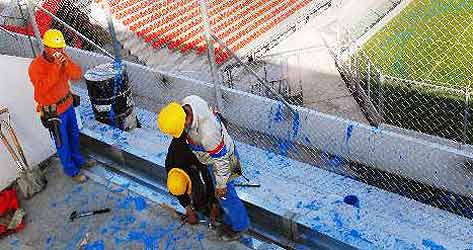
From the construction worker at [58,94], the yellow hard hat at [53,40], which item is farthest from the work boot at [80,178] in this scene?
the yellow hard hat at [53,40]

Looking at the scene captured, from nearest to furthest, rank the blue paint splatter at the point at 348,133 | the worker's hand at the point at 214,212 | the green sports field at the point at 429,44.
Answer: the worker's hand at the point at 214,212
the blue paint splatter at the point at 348,133
the green sports field at the point at 429,44

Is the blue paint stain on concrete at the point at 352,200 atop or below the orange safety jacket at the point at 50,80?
below

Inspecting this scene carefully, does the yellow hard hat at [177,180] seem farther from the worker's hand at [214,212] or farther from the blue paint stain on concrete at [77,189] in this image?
the blue paint stain on concrete at [77,189]

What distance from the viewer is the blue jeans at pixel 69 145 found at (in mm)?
7273

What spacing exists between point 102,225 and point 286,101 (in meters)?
3.15

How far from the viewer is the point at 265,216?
21.5 feet

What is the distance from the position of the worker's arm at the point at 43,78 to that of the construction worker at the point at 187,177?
1.93 metres

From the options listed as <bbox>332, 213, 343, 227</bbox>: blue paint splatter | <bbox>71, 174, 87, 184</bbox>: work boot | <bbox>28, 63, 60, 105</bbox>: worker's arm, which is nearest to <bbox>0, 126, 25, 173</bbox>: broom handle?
<bbox>71, 174, 87, 184</bbox>: work boot

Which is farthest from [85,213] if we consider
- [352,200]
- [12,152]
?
[352,200]

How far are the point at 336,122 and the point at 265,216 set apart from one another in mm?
1869

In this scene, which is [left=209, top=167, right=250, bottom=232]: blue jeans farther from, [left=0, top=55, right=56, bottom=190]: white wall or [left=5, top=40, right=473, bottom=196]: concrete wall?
[left=0, top=55, right=56, bottom=190]: white wall

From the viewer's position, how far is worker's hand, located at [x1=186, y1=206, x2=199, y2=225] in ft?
21.3

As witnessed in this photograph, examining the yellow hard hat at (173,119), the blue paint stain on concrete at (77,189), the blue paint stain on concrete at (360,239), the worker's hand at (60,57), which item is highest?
the worker's hand at (60,57)

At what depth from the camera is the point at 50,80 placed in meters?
6.94
